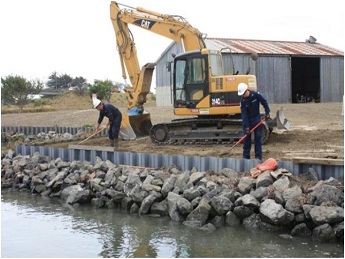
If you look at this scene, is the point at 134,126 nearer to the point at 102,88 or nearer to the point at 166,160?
the point at 166,160

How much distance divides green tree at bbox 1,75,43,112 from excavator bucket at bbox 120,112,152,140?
26.4 metres

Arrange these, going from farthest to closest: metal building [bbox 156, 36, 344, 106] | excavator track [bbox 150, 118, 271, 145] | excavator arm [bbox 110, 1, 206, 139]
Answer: metal building [bbox 156, 36, 344, 106] < excavator arm [bbox 110, 1, 206, 139] < excavator track [bbox 150, 118, 271, 145]

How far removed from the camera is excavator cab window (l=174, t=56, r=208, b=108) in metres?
14.8

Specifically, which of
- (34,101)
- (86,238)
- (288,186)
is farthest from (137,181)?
(34,101)

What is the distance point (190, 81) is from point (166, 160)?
3129mm

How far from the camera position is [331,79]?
3039cm

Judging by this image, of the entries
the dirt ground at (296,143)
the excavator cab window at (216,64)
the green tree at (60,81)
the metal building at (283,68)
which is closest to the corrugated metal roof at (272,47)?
the metal building at (283,68)

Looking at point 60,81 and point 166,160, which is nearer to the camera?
point 166,160

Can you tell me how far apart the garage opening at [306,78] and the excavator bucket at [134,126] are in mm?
16091

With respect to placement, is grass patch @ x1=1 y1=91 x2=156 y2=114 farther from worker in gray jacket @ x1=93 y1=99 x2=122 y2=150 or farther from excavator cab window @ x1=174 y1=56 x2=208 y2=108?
worker in gray jacket @ x1=93 y1=99 x2=122 y2=150

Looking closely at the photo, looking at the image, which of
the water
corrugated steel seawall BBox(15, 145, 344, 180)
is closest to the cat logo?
corrugated steel seawall BBox(15, 145, 344, 180)

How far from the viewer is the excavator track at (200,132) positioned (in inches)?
571

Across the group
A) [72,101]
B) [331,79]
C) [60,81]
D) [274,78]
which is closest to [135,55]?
[274,78]

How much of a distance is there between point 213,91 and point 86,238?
6372 millimetres
